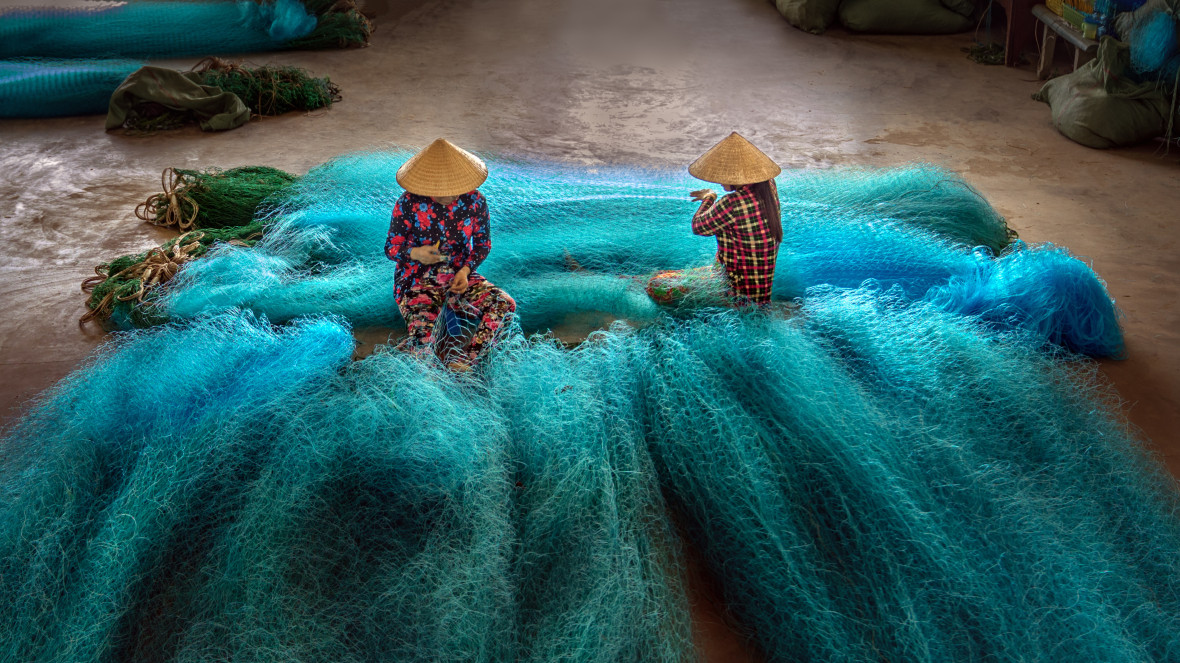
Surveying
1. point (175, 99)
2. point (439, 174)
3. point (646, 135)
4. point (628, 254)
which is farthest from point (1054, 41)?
point (175, 99)

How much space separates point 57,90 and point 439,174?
5.25 metres

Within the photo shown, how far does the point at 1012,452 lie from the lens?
2977 mm

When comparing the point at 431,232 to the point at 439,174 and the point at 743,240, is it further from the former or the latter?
the point at 743,240

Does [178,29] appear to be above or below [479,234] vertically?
above

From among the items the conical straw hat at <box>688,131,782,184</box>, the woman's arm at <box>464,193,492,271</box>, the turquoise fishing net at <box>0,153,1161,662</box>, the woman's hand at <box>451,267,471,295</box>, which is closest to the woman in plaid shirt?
the conical straw hat at <box>688,131,782,184</box>

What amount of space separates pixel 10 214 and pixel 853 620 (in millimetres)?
5659

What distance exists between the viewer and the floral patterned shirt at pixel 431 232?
3.53m

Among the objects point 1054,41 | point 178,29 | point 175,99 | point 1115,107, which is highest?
point 178,29

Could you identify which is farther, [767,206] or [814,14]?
[814,14]

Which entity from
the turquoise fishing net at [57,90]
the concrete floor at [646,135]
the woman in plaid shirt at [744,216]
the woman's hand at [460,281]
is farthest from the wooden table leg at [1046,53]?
the turquoise fishing net at [57,90]

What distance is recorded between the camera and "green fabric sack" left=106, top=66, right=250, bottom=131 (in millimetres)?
6711

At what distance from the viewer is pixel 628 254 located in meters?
4.35

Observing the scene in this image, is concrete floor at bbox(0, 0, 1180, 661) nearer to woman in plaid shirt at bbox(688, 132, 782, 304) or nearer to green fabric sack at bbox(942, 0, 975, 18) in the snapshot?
green fabric sack at bbox(942, 0, 975, 18)

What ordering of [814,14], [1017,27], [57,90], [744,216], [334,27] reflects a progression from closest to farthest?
[744,216], [57,90], [1017,27], [334,27], [814,14]
